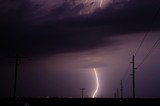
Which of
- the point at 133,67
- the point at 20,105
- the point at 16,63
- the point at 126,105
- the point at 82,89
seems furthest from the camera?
the point at 82,89

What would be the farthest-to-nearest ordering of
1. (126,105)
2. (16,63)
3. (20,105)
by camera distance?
(126,105) < (16,63) < (20,105)

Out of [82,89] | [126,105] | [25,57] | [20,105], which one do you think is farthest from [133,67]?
[82,89]

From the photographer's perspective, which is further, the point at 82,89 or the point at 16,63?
the point at 82,89

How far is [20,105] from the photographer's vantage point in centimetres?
3950

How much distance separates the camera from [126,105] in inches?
2522

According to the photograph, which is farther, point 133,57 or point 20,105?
point 133,57

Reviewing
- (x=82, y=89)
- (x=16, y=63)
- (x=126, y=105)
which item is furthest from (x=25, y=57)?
(x=82, y=89)

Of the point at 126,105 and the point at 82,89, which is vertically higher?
the point at 82,89

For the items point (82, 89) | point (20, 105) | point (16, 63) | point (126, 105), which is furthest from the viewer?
point (82, 89)

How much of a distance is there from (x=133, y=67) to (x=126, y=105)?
1098 centimetres

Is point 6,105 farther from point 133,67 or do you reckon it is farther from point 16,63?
point 133,67

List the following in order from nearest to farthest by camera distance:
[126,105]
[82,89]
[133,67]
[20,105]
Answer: [20,105] → [126,105] → [133,67] → [82,89]

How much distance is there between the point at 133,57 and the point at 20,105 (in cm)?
3874

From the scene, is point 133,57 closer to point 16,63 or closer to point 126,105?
point 126,105
